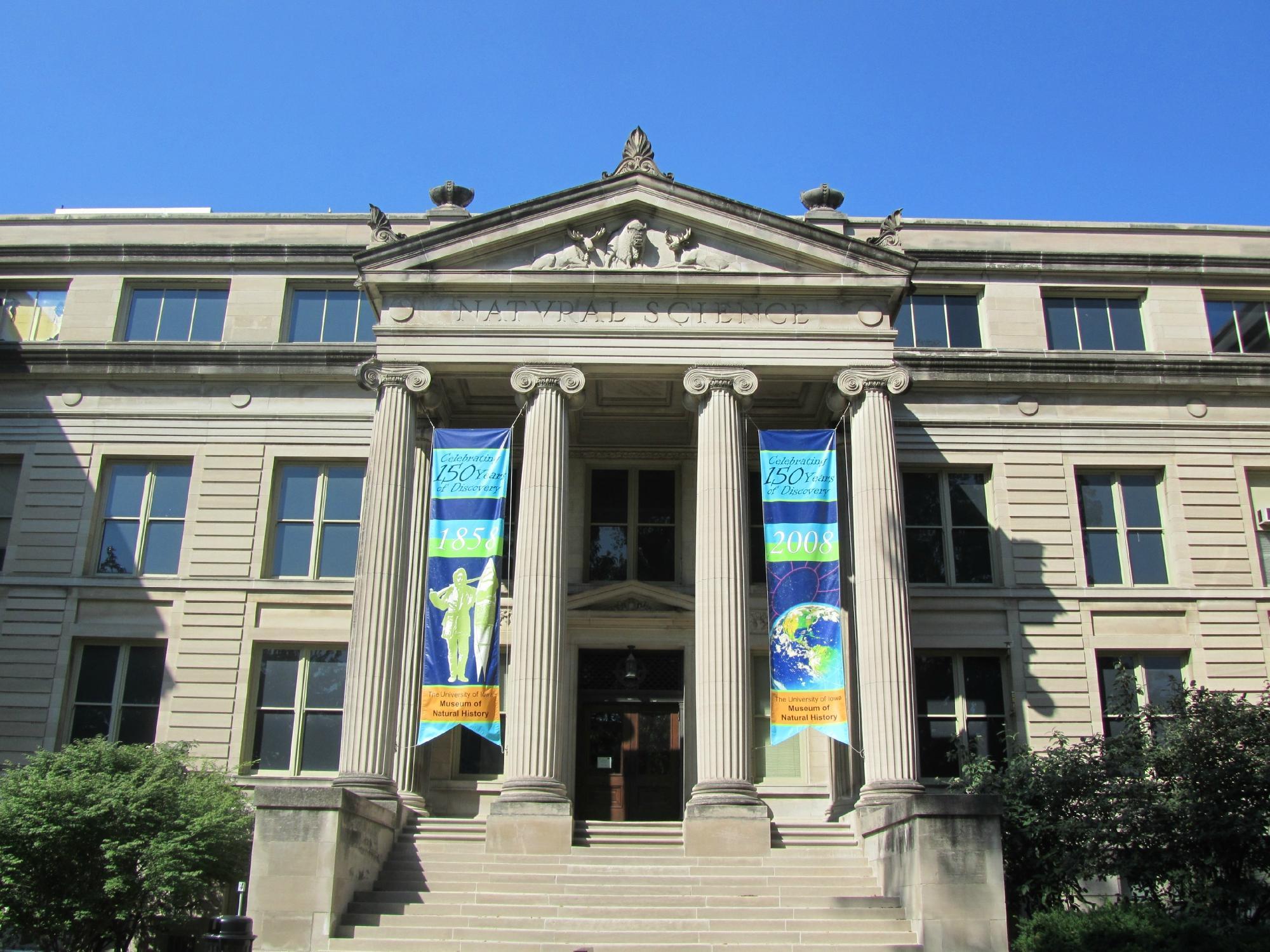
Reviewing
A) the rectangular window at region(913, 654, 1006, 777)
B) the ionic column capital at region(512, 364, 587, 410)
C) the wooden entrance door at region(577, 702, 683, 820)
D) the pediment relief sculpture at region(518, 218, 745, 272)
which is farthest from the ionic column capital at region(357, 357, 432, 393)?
the rectangular window at region(913, 654, 1006, 777)

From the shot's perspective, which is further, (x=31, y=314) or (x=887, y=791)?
(x=31, y=314)

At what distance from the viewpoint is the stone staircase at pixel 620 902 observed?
51.6 ft

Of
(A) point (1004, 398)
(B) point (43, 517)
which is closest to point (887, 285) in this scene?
(A) point (1004, 398)

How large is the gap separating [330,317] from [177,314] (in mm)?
3546

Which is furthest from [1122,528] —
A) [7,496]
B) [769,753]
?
[7,496]

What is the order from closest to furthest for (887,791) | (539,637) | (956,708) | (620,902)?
(620,902), (887,791), (539,637), (956,708)

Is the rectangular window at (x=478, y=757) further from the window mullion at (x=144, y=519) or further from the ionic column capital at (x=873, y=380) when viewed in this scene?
the ionic column capital at (x=873, y=380)

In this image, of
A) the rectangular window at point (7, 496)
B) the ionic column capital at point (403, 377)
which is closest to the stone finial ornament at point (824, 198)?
the ionic column capital at point (403, 377)

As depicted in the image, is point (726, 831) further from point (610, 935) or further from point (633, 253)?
point (633, 253)

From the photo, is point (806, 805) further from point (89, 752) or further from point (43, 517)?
point (43, 517)

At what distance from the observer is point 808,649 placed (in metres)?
19.7

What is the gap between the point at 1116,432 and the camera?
85.2 ft

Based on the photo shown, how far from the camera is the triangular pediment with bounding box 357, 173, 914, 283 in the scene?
21641 mm

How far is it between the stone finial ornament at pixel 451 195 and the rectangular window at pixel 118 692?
35.5 feet
